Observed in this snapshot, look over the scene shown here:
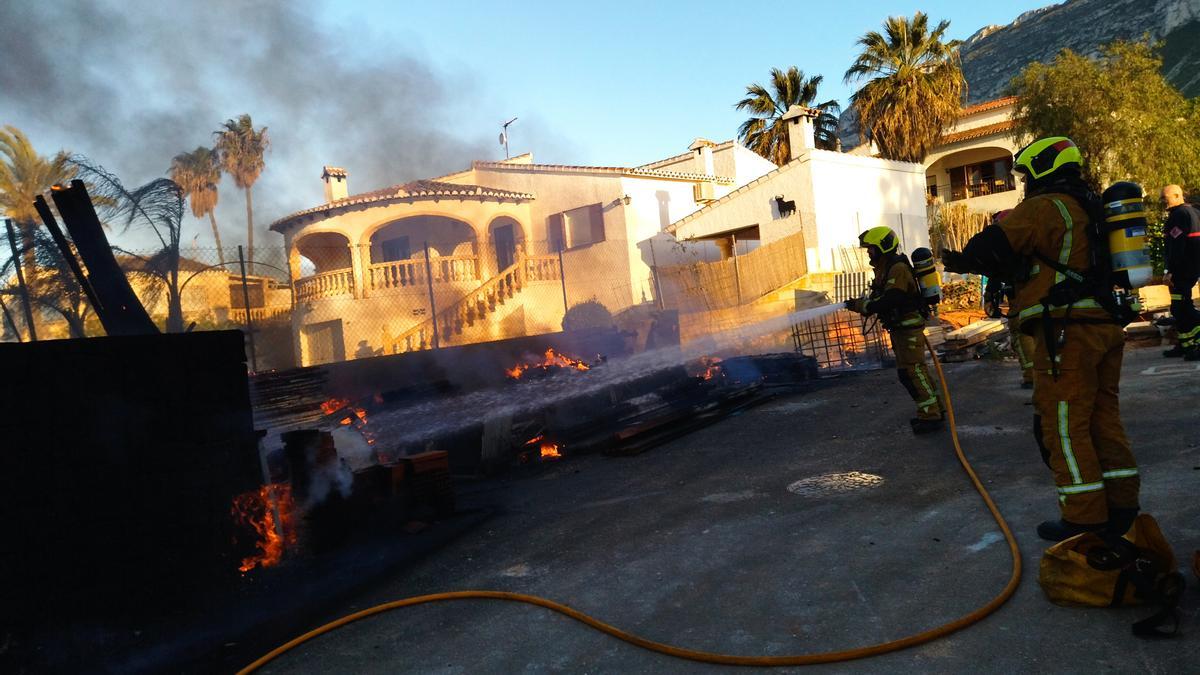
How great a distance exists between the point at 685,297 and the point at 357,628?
54.4ft

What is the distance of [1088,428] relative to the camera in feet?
10.8

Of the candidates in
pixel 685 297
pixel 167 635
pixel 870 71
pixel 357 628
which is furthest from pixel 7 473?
pixel 870 71

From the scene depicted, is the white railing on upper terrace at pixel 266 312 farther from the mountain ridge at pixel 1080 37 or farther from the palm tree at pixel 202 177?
the mountain ridge at pixel 1080 37

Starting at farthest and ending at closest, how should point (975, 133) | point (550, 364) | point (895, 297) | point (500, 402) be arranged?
point (975, 133) < point (550, 364) < point (500, 402) < point (895, 297)

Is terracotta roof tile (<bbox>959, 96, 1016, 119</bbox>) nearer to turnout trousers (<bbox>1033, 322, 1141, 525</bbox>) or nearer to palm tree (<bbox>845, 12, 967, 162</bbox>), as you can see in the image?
palm tree (<bbox>845, 12, 967, 162</bbox>)

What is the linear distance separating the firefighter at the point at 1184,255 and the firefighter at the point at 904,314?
359 cm

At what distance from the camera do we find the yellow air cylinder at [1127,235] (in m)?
3.27

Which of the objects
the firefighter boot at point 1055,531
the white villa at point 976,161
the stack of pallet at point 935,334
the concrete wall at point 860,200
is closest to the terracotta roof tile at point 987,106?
the white villa at point 976,161

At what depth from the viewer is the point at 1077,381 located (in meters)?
3.32

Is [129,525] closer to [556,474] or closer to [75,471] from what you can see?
[75,471]

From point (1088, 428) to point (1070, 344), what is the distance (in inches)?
15.0

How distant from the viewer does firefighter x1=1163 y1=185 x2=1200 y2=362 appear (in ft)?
26.4

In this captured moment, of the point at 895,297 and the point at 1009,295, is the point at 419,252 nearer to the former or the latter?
the point at 895,297

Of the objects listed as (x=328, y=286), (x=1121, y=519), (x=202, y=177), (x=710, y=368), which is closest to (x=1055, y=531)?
(x=1121, y=519)
